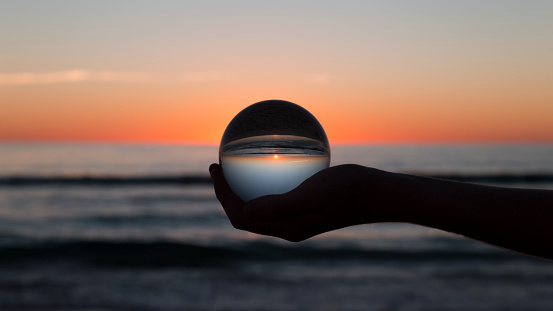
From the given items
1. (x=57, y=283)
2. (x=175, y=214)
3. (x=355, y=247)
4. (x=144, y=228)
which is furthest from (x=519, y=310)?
(x=175, y=214)

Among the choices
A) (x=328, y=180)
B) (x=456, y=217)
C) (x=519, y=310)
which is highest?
(x=328, y=180)

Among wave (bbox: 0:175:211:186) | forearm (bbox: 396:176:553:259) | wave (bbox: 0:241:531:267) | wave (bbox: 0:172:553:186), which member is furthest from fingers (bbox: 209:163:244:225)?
wave (bbox: 0:175:211:186)

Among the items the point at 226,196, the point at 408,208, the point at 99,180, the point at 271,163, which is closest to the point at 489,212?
the point at 408,208

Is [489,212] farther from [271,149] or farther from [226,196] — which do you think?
[226,196]

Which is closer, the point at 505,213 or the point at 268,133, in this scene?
the point at 505,213

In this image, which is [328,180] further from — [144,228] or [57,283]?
[144,228]

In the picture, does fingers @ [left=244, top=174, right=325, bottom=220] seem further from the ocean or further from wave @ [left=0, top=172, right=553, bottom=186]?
wave @ [left=0, top=172, right=553, bottom=186]

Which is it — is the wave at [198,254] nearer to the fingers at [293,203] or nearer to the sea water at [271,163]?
the sea water at [271,163]
